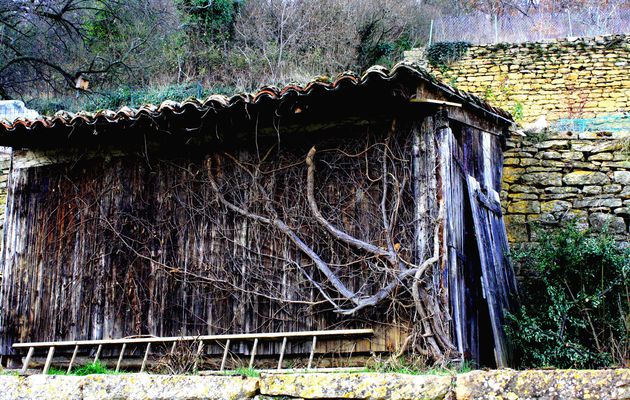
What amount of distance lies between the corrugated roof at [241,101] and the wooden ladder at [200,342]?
2100mm

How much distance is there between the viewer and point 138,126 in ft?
24.3

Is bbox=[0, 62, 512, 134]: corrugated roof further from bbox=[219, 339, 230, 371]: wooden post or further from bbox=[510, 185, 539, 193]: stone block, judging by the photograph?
bbox=[219, 339, 230, 371]: wooden post

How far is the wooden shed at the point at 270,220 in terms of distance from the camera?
6.62 metres

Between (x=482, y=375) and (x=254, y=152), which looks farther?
(x=254, y=152)

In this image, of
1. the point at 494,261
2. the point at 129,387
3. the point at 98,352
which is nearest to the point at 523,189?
the point at 494,261

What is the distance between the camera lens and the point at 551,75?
52.2ft

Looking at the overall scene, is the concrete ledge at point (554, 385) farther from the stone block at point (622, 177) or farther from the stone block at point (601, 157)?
the stone block at point (601, 157)

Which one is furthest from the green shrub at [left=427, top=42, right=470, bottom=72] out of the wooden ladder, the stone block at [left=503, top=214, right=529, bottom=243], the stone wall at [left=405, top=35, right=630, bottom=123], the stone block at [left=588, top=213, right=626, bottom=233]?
the wooden ladder

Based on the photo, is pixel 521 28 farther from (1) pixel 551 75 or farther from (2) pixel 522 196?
(2) pixel 522 196

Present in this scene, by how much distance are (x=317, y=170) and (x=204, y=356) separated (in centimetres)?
207

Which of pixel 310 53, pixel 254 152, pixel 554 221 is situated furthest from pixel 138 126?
pixel 310 53

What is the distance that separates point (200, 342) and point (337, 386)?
10.8ft

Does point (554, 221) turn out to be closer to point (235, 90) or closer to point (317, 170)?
point (317, 170)

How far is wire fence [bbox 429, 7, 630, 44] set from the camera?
18.0m
